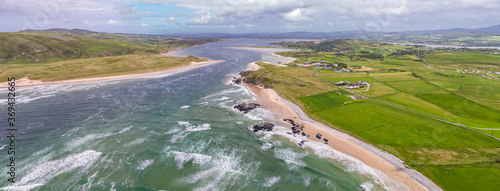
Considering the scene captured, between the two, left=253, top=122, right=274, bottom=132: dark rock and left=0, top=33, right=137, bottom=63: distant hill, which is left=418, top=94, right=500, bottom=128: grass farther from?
left=0, top=33, right=137, bottom=63: distant hill

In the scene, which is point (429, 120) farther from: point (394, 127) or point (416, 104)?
point (416, 104)

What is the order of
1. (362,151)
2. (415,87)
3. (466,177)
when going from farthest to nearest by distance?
(415,87), (362,151), (466,177)

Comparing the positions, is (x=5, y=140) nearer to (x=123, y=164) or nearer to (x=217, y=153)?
(x=123, y=164)

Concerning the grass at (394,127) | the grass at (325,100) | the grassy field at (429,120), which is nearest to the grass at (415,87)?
the grassy field at (429,120)

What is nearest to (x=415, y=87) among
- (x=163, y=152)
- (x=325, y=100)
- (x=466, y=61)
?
(x=325, y=100)

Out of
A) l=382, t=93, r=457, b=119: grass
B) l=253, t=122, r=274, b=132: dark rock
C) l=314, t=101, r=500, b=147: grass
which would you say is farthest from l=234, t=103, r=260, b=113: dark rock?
l=382, t=93, r=457, b=119: grass

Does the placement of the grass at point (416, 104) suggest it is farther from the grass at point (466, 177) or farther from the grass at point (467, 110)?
the grass at point (466, 177)

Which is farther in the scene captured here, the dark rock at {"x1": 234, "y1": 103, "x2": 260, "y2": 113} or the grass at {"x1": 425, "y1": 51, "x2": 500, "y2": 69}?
the grass at {"x1": 425, "y1": 51, "x2": 500, "y2": 69}
